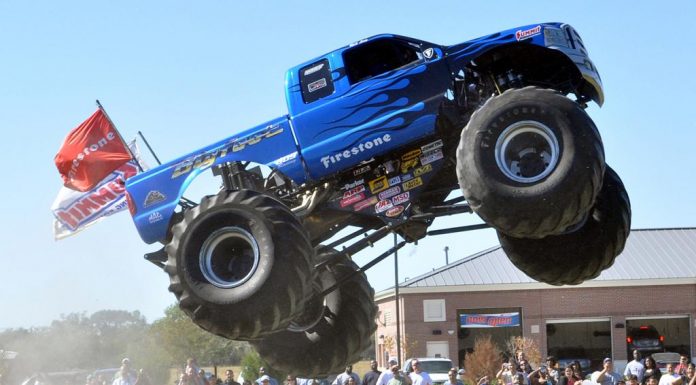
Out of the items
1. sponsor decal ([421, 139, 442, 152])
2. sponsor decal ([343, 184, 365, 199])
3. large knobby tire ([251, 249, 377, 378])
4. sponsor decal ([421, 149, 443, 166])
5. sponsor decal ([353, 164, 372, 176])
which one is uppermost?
sponsor decal ([421, 139, 442, 152])

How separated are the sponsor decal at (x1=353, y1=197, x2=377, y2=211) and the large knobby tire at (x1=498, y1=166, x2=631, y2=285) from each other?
1589 millimetres

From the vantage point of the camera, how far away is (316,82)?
34.6 ft

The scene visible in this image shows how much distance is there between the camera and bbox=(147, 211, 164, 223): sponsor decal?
36.7 ft

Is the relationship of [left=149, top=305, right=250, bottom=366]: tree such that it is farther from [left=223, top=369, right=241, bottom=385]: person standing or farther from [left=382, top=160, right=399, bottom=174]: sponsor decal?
[left=382, top=160, right=399, bottom=174]: sponsor decal

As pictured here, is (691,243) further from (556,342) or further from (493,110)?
(493,110)

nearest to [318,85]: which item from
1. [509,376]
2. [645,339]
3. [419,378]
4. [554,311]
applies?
[509,376]

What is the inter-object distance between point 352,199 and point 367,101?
3.71ft

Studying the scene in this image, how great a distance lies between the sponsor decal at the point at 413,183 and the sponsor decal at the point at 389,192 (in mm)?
88

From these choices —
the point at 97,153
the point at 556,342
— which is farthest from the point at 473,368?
the point at 97,153

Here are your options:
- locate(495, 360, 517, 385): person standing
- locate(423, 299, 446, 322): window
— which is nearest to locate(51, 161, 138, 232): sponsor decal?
locate(495, 360, 517, 385): person standing

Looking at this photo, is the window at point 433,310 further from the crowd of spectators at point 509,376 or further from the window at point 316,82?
the window at point 316,82

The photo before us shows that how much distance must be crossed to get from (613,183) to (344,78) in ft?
9.90

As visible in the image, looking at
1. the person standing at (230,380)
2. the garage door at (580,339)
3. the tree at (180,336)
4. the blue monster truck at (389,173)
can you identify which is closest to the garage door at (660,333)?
the garage door at (580,339)

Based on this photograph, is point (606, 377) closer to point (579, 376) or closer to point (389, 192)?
point (579, 376)
